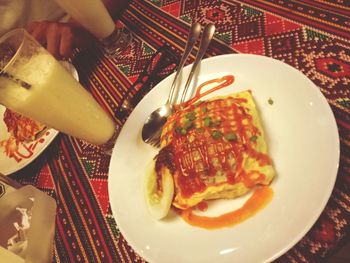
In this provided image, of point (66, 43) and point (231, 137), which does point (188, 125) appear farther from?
point (66, 43)

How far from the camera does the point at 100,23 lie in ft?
5.65

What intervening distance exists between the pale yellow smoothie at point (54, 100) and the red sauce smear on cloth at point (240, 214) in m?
0.59

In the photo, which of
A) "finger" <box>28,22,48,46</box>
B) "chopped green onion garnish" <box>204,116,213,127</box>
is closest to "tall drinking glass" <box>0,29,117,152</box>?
"chopped green onion garnish" <box>204,116,213,127</box>

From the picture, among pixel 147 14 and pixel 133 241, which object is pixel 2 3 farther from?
pixel 133 241

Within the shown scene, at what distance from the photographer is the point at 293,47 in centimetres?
130

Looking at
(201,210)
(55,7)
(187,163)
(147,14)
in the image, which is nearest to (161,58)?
(147,14)

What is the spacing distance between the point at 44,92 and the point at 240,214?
2.68ft

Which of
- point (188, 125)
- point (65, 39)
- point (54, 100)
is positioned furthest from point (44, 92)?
point (65, 39)

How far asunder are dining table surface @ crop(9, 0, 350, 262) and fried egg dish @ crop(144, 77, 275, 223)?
23 centimetres

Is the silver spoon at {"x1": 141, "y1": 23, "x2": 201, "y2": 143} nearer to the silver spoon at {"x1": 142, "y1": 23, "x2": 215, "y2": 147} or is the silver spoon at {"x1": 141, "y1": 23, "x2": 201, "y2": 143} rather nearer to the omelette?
the silver spoon at {"x1": 142, "y1": 23, "x2": 215, "y2": 147}

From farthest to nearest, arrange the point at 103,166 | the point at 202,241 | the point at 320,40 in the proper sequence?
1. the point at 103,166
2. the point at 320,40
3. the point at 202,241

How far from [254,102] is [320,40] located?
37cm

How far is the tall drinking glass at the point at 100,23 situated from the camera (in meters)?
1.69

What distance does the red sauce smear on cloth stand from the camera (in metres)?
0.97
